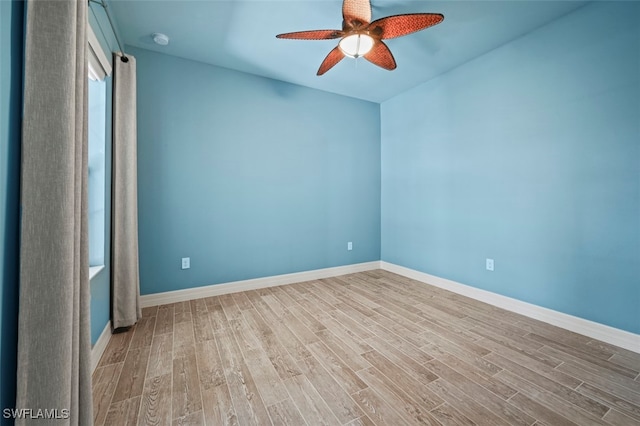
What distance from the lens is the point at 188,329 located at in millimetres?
2199

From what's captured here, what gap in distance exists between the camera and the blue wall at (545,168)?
6.48ft

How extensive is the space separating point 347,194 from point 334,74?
5.33 ft

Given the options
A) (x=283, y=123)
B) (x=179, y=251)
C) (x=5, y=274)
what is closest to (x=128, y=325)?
(x=179, y=251)

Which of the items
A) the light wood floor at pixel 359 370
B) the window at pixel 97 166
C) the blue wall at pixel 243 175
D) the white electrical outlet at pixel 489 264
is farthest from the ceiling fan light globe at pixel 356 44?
the white electrical outlet at pixel 489 264

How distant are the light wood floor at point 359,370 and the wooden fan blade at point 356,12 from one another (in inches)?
92.2

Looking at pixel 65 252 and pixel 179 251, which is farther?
pixel 179 251

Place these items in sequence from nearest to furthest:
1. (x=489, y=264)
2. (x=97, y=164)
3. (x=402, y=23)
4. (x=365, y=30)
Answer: (x=402, y=23)
(x=365, y=30)
(x=97, y=164)
(x=489, y=264)

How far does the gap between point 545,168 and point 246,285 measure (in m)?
3.32

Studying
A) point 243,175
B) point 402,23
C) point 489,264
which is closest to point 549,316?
point 489,264

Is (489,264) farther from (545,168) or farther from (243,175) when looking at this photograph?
(243,175)

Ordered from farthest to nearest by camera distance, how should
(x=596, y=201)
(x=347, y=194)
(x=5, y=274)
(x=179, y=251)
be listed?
(x=347, y=194), (x=179, y=251), (x=596, y=201), (x=5, y=274)

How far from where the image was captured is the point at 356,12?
1.74 meters

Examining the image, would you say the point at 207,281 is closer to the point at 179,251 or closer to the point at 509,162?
the point at 179,251

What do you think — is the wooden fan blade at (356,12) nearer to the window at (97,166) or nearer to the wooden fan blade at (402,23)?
the wooden fan blade at (402,23)
